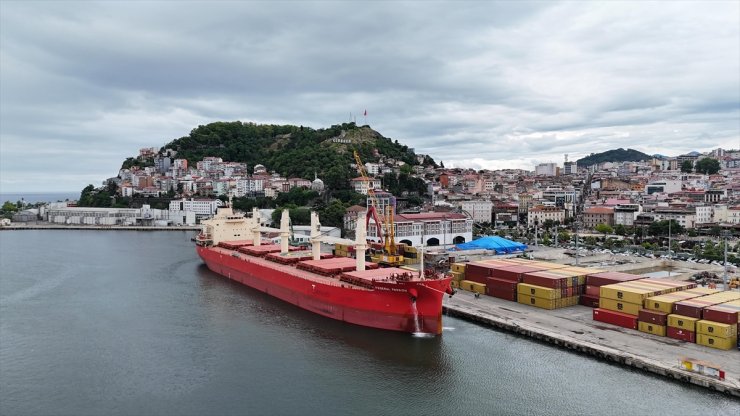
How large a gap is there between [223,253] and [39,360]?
54.0 feet

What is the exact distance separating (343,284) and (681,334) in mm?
12085

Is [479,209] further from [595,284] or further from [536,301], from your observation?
[536,301]

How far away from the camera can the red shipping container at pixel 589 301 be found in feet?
71.4

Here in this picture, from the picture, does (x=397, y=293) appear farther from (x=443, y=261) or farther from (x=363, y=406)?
(x=443, y=261)

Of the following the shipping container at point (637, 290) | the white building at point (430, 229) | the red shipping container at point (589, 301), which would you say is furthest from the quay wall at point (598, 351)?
the white building at point (430, 229)

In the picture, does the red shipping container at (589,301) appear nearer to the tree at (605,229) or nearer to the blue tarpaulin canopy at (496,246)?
the blue tarpaulin canopy at (496,246)

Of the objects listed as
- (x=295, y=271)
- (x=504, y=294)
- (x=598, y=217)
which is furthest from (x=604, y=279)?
(x=598, y=217)

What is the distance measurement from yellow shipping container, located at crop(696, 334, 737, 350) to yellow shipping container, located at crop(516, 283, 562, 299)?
5537 millimetres

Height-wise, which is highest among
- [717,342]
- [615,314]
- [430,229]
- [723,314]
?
[430,229]

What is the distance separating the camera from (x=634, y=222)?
53.5 metres

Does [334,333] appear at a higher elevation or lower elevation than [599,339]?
lower

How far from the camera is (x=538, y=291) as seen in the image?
856 inches

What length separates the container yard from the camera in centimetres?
1538

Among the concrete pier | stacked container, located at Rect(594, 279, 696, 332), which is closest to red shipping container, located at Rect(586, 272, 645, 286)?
stacked container, located at Rect(594, 279, 696, 332)
